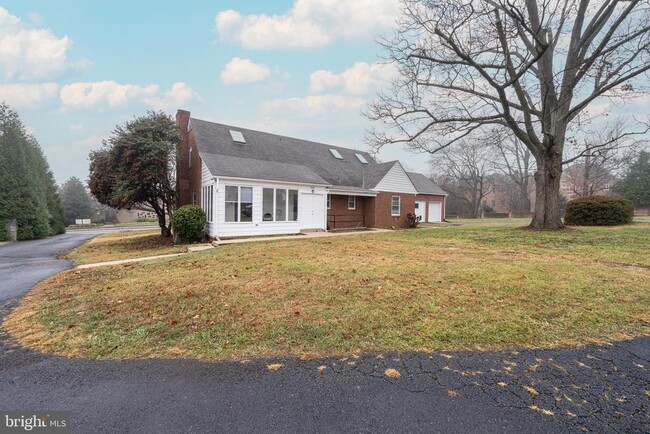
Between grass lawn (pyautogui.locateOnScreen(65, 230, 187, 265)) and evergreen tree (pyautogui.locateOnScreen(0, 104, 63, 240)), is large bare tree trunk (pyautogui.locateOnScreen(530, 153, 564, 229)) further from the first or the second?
evergreen tree (pyautogui.locateOnScreen(0, 104, 63, 240))

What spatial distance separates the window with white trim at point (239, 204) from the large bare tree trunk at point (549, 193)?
553 inches

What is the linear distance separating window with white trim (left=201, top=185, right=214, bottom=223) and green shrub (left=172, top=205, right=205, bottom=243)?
455 millimetres

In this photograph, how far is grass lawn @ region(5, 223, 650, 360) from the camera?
355 centimetres

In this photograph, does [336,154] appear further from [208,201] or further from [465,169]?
[465,169]

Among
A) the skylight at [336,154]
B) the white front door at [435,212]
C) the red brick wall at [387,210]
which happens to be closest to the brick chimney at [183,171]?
the skylight at [336,154]

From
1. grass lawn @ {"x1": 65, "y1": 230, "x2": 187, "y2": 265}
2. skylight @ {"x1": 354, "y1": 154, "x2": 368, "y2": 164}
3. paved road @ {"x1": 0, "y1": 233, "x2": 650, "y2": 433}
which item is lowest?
grass lawn @ {"x1": 65, "y1": 230, "x2": 187, "y2": 265}

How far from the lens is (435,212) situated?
29578mm

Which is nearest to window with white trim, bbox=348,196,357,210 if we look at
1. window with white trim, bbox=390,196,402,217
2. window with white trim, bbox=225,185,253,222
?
window with white trim, bbox=390,196,402,217

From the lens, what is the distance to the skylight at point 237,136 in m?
18.7

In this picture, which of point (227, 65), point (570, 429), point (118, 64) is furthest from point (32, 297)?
point (227, 65)

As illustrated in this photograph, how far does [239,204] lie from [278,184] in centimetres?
231

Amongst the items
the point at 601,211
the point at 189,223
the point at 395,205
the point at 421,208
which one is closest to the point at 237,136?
the point at 189,223

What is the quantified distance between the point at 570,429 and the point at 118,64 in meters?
20.8

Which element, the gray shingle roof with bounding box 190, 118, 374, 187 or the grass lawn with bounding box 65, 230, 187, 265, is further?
the gray shingle roof with bounding box 190, 118, 374, 187
